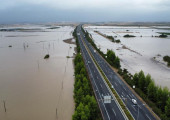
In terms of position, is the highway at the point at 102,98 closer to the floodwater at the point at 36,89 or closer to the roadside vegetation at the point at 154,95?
the floodwater at the point at 36,89

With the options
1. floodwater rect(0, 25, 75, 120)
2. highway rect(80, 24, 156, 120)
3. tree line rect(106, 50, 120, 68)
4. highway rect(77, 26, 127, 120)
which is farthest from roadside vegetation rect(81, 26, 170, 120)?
floodwater rect(0, 25, 75, 120)

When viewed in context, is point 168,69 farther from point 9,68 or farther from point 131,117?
point 9,68

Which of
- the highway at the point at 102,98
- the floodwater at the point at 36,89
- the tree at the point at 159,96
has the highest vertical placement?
the tree at the point at 159,96

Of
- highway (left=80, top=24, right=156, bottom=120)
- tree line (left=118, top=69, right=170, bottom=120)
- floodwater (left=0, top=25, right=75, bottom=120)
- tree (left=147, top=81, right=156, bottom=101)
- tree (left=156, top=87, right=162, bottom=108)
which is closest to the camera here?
tree line (left=118, top=69, right=170, bottom=120)

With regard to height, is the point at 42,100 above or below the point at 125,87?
below

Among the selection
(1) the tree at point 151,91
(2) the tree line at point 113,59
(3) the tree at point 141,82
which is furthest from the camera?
(2) the tree line at point 113,59

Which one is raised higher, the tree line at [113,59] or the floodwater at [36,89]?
the tree line at [113,59]

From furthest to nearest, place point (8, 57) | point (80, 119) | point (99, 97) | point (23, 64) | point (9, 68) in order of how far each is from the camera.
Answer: point (8, 57) → point (23, 64) → point (9, 68) → point (99, 97) → point (80, 119)

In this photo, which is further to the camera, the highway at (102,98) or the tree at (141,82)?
the tree at (141,82)

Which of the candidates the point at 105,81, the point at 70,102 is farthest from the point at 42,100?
the point at 105,81

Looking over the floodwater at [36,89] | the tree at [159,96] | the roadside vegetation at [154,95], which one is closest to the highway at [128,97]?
the roadside vegetation at [154,95]

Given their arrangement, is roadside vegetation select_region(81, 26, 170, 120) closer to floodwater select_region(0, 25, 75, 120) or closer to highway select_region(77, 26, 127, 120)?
highway select_region(77, 26, 127, 120)
